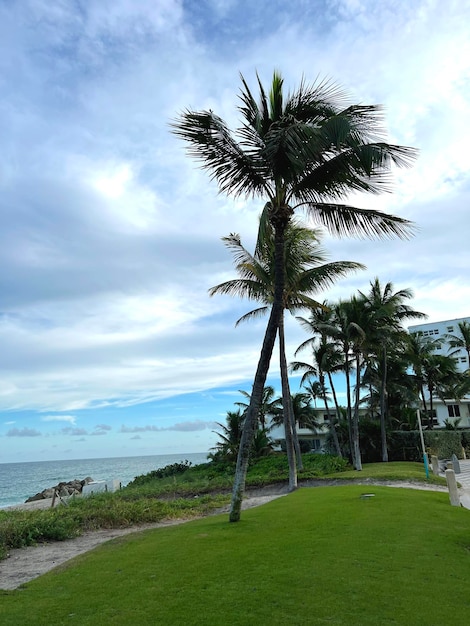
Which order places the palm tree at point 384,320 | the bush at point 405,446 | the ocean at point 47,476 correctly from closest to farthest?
the palm tree at point 384,320 < the bush at point 405,446 < the ocean at point 47,476

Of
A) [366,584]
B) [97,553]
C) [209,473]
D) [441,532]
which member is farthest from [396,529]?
[209,473]

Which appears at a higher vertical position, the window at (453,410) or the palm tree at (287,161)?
the palm tree at (287,161)

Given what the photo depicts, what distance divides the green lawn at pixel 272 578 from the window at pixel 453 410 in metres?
39.5

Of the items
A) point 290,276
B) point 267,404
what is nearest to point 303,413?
point 267,404

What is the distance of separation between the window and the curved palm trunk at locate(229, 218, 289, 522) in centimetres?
4084

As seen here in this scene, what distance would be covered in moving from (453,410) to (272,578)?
45054 mm

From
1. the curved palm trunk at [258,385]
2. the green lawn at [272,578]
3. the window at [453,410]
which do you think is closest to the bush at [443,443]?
the window at [453,410]

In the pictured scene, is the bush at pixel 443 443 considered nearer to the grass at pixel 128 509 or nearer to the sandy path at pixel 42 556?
the grass at pixel 128 509

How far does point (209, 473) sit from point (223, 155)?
23.0 m

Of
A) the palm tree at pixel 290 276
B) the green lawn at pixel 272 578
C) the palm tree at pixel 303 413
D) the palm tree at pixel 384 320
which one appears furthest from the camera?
the palm tree at pixel 303 413

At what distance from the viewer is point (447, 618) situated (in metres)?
4.52

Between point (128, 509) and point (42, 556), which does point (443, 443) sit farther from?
point (42, 556)

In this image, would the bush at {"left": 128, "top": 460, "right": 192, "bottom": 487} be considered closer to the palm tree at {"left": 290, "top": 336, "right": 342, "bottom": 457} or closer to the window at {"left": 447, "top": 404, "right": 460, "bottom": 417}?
the palm tree at {"left": 290, "top": 336, "right": 342, "bottom": 457}

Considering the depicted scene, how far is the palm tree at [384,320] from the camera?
25281mm
